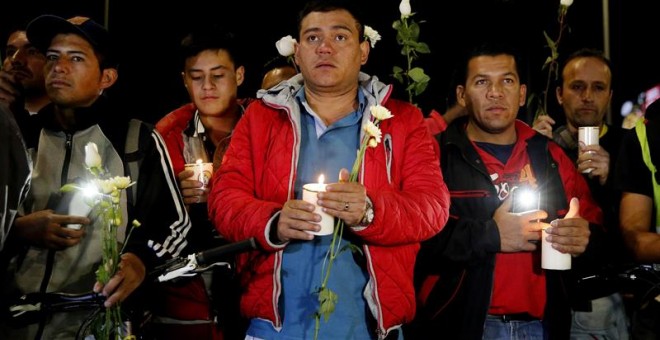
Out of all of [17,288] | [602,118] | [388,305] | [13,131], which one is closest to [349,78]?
[388,305]

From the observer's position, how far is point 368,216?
3096 millimetres

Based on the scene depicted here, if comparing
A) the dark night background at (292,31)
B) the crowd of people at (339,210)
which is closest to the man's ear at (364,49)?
the crowd of people at (339,210)

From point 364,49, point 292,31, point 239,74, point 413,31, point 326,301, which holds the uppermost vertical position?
point 292,31

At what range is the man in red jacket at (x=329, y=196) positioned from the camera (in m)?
3.13

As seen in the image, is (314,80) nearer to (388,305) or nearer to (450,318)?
(388,305)

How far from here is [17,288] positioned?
11.7 feet

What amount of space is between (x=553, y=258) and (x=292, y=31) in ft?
26.6

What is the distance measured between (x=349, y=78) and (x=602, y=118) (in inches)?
96.9

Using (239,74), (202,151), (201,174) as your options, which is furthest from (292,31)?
(201,174)

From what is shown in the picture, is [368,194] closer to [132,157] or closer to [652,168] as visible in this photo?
[132,157]

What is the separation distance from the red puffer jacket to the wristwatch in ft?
0.07

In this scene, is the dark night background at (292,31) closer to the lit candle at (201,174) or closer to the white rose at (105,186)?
the lit candle at (201,174)

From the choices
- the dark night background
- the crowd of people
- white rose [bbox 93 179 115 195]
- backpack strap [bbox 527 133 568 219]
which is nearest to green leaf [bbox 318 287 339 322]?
the crowd of people

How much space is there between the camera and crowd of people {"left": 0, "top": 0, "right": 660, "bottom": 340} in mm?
3270
